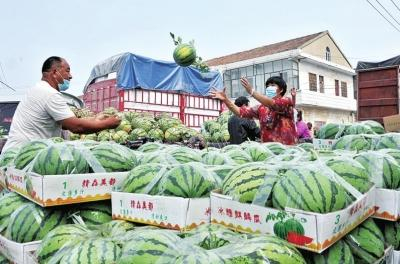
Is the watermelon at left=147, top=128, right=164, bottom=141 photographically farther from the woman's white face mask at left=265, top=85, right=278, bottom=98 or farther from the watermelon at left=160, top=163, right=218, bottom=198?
the watermelon at left=160, top=163, right=218, bottom=198

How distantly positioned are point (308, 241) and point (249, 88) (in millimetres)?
3090

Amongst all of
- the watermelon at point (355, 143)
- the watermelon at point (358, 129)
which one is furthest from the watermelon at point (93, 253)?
the watermelon at point (358, 129)

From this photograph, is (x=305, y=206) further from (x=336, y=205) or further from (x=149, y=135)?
(x=149, y=135)

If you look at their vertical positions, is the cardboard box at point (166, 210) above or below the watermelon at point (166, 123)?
below

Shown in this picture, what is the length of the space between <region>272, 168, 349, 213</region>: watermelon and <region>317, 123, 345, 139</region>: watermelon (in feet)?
9.33

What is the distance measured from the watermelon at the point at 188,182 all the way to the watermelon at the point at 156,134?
5.98 m

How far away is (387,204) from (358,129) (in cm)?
229

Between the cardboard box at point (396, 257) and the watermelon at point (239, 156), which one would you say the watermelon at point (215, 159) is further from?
the cardboard box at point (396, 257)

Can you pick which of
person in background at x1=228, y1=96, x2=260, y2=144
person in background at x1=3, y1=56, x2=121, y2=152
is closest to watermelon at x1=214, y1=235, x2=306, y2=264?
person in background at x1=3, y1=56, x2=121, y2=152

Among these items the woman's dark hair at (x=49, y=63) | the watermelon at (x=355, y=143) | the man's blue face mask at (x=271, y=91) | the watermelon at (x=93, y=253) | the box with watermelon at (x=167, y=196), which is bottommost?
the watermelon at (x=93, y=253)

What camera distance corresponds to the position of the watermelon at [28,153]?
2.43 meters

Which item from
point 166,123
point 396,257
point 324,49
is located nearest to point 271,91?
point 396,257

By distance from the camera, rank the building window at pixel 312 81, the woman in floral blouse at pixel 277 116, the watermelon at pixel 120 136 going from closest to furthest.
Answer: the woman in floral blouse at pixel 277 116 < the watermelon at pixel 120 136 < the building window at pixel 312 81

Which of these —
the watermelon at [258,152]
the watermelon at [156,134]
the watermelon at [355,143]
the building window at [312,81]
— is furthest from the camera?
the building window at [312,81]
